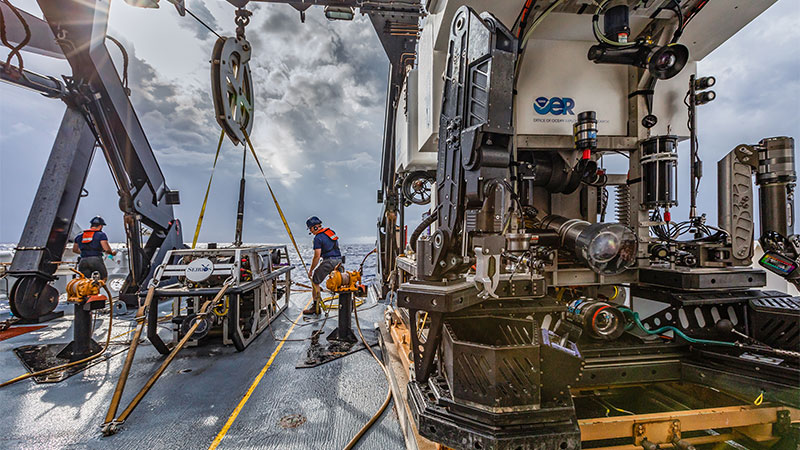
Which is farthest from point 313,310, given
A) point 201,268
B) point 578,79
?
point 578,79

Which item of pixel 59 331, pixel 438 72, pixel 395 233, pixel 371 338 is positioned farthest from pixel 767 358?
pixel 59 331

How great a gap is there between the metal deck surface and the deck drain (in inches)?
1.8

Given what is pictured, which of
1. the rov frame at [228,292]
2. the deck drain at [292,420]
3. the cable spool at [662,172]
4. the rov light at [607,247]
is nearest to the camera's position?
the rov light at [607,247]

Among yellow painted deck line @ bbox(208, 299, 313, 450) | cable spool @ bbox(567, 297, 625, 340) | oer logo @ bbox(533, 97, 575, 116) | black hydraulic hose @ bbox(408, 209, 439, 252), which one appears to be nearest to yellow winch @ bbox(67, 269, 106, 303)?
yellow painted deck line @ bbox(208, 299, 313, 450)

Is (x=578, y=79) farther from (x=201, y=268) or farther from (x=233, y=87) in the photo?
(x=201, y=268)

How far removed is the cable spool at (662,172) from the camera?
10.4ft

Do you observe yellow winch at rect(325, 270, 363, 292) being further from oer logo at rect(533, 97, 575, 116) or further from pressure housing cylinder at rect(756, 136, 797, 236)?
pressure housing cylinder at rect(756, 136, 797, 236)

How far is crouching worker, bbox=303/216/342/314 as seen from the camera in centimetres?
644

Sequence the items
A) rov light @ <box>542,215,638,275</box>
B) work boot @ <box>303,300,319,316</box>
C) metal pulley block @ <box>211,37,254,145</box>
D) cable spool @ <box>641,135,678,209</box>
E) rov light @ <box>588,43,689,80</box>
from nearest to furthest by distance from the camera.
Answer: rov light @ <box>542,215,638,275</box> → rov light @ <box>588,43,689,80</box> → cable spool @ <box>641,135,678,209</box> → metal pulley block @ <box>211,37,254,145</box> → work boot @ <box>303,300,319,316</box>

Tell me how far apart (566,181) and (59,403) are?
19.7 feet

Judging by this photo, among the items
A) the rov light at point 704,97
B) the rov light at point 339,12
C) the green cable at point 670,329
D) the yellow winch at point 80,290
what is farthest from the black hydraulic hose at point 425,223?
the rov light at point 339,12

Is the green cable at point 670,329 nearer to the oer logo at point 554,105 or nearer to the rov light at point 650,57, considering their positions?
the oer logo at point 554,105

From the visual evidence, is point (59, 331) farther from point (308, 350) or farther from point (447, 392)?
point (447, 392)

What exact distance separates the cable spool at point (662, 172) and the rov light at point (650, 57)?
24.9 inches
